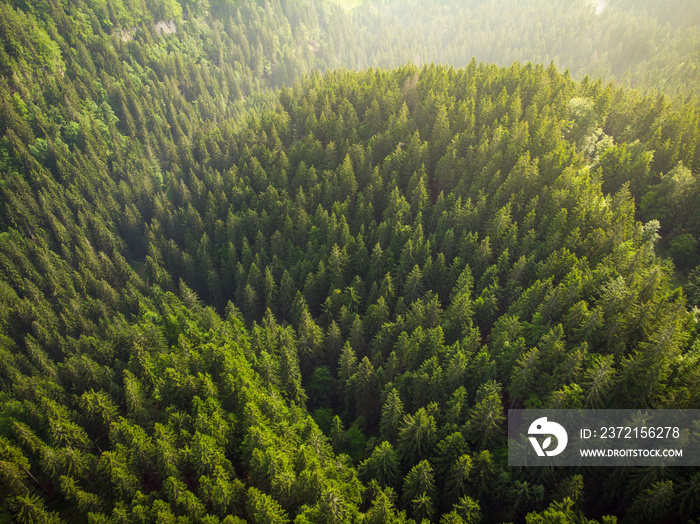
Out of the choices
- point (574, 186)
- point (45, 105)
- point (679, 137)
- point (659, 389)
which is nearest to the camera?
point (659, 389)

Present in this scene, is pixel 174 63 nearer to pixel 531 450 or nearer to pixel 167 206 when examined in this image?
pixel 167 206

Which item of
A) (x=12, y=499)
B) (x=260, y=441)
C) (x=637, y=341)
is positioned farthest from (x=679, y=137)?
(x=12, y=499)

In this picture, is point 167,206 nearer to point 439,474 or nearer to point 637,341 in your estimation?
point 439,474

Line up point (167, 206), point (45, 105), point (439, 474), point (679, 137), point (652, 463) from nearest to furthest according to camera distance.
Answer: point (652, 463)
point (439, 474)
point (679, 137)
point (167, 206)
point (45, 105)

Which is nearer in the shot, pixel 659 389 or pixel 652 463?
pixel 652 463

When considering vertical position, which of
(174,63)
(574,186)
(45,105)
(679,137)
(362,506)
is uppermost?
(174,63)

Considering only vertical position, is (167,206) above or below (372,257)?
above

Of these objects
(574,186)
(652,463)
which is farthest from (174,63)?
(652,463)
